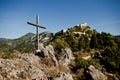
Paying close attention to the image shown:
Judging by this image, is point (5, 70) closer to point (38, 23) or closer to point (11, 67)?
point (11, 67)

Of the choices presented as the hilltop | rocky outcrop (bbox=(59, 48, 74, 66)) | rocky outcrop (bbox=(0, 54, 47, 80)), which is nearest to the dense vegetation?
the hilltop

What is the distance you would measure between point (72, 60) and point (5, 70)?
2223 cm

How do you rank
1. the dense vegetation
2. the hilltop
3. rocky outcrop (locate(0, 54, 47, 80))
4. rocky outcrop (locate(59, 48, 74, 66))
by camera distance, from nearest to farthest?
rocky outcrop (locate(0, 54, 47, 80)) < the hilltop < rocky outcrop (locate(59, 48, 74, 66)) < the dense vegetation

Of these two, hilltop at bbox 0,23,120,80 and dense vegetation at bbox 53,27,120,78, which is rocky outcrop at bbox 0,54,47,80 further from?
dense vegetation at bbox 53,27,120,78

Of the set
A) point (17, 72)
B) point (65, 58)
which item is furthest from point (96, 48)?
point (17, 72)

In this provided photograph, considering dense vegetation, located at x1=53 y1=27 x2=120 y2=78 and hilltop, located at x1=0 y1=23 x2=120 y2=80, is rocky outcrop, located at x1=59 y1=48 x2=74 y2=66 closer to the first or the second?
hilltop, located at x1=0 y1=23 x2=120 y2=80

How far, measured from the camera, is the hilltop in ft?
79.8

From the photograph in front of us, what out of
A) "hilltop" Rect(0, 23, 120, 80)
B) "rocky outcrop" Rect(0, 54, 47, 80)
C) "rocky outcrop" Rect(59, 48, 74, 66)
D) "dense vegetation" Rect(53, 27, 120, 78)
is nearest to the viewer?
"rocky outcrop" Rect(0, 54, 47, 80)

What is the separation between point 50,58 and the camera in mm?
33312

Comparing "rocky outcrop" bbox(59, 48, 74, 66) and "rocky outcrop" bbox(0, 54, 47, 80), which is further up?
"rocky outcrop" bbox(59, 48, 74, 66)

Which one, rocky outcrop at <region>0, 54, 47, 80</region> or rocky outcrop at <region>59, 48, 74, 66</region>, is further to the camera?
rocky outcrop at <region>59, 48, 74, 66</region>

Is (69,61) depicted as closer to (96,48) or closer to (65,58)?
(65,58)

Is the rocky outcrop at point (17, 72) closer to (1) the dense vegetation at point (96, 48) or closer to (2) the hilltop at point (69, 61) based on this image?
(2) the hilltop at point (69, 61)

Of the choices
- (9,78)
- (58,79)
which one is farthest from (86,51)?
(9,78)
